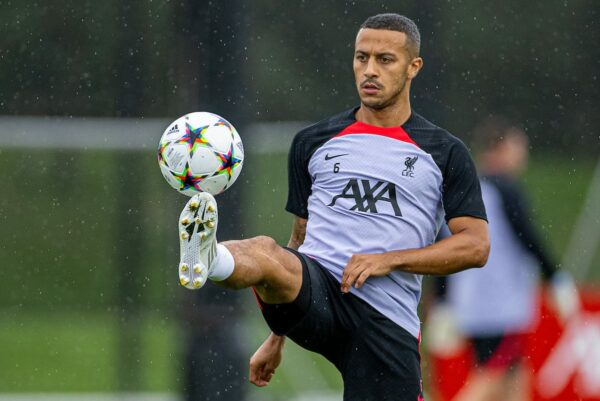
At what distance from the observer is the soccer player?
4.98 metres

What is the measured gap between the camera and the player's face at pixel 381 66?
200 inches

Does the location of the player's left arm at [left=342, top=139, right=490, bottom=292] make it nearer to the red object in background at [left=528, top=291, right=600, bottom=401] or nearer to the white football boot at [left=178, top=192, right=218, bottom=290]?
the white football boot at [left=178, top=192, right=218, bottom=290]

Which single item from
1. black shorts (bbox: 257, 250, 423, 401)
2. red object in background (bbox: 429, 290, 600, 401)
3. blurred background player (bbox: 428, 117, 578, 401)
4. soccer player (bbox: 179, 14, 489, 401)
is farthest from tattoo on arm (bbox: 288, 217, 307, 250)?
red object in background (bbox: 429, 290, 600, 401)

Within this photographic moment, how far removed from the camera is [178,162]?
Result: 4.66 m

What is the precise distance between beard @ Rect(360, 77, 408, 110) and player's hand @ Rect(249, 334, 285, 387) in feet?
3.28

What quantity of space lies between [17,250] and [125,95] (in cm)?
159

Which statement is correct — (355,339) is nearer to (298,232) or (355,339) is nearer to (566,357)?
(298,232)

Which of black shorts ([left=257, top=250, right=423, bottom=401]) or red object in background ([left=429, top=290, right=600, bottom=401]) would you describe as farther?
red object in background ([left=429, top=290, right=600, bottom=401])

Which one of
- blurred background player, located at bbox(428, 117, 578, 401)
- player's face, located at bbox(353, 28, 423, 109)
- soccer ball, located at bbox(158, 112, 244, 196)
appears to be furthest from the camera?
blurred background player, located at bbox(428, 117, 578, 401)

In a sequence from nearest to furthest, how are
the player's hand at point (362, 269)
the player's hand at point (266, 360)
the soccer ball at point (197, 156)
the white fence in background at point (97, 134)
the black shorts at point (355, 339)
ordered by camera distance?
1. the soccer ball at point (197, 156)
2. the player's hand at point (362, 269)
3. the black shorts at point (355, 339)
4. the player's hand at point (266, 360)
5. the white fence in background at point (97, 134)

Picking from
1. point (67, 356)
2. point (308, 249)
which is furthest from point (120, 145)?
point (308, 249)

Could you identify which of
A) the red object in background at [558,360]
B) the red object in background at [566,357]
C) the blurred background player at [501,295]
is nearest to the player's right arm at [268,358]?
the blurred background player at [501,295]

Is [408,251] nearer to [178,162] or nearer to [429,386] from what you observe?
[178,162]

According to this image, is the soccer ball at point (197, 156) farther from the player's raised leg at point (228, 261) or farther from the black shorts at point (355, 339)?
the black shorts at point (355, 339)
